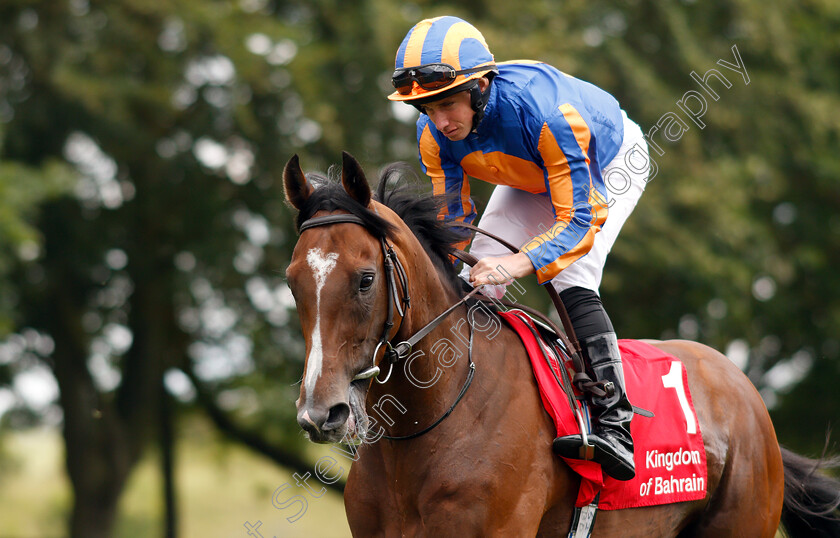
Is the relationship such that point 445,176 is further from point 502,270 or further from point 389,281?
point 389,281

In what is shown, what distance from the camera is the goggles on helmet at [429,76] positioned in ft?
12.3

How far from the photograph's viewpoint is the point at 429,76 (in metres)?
3.74

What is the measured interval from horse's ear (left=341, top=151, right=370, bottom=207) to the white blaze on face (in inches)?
12.7

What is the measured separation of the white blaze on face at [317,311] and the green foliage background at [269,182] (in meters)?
8.33

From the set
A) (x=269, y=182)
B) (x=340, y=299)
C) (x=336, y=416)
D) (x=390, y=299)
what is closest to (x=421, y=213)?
(x=390, y=299)

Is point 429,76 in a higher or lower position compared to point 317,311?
higher

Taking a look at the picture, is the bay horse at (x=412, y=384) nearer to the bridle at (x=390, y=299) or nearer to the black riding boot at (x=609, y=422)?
the bridle at (x=390, y=299)

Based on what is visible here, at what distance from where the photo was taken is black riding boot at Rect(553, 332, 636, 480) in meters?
3.77

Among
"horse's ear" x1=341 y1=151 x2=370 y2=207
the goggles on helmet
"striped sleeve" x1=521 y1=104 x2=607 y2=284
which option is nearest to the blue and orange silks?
"striped sleeve" x1=521 y1=104 x2=607 y2=284

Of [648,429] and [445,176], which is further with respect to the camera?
[445,176]

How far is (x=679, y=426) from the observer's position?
4.37 m

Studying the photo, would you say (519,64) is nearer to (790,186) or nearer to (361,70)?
(361,70)

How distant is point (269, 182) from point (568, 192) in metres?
9.56

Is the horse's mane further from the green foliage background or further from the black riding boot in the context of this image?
the green foliage background
